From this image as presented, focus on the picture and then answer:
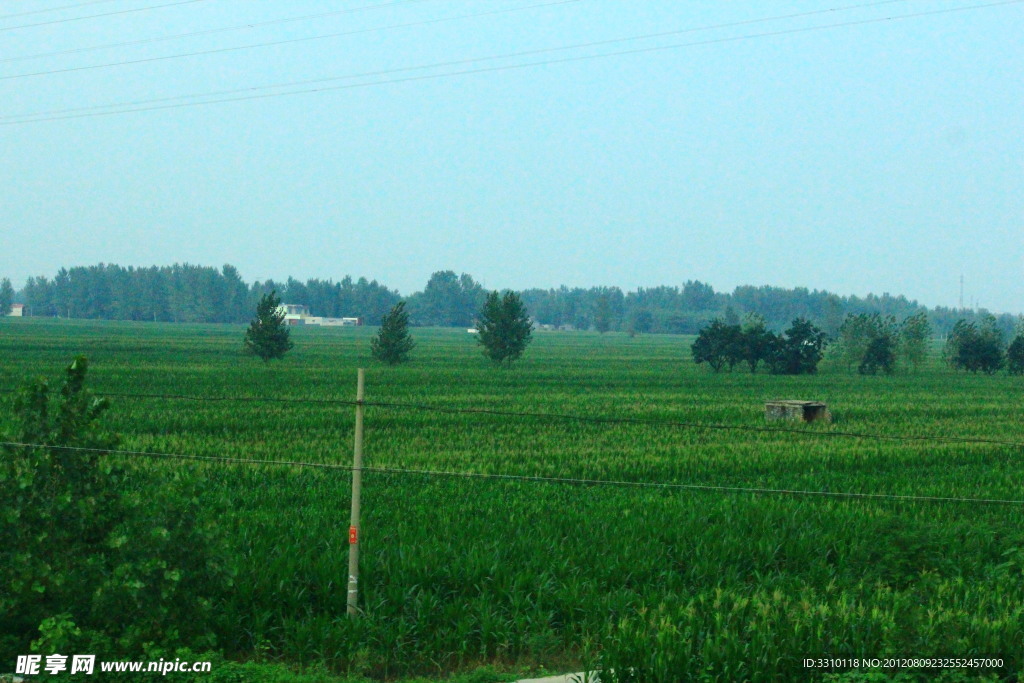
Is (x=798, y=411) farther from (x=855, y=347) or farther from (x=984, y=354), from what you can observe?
(x=984, y=354)

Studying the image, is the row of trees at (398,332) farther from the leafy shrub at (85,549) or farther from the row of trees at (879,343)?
the leafy shrub at (85,549)

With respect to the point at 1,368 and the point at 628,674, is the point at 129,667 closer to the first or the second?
the point at 628,674

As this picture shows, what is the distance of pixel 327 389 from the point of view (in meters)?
44.5

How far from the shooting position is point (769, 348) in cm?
7088

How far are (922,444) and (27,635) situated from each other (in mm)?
23963

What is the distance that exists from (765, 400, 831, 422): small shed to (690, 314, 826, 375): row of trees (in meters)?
36.5

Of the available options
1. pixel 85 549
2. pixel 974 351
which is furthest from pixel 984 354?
pixel 85 549

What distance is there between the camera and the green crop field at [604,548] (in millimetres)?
8719

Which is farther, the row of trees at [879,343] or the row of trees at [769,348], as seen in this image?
the row of trees at [879,343]

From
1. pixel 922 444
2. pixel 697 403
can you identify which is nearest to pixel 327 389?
pixel 697 403

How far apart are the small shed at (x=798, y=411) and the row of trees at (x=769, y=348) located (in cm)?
3652

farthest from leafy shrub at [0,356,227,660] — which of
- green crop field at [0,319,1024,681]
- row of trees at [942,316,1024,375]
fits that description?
row of trees at [942,316,1024,375]

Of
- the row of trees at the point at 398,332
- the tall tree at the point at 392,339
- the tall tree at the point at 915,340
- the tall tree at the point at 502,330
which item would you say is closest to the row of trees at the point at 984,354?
the tall tree at the point at 915,340

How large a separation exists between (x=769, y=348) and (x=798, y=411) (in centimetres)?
3896
